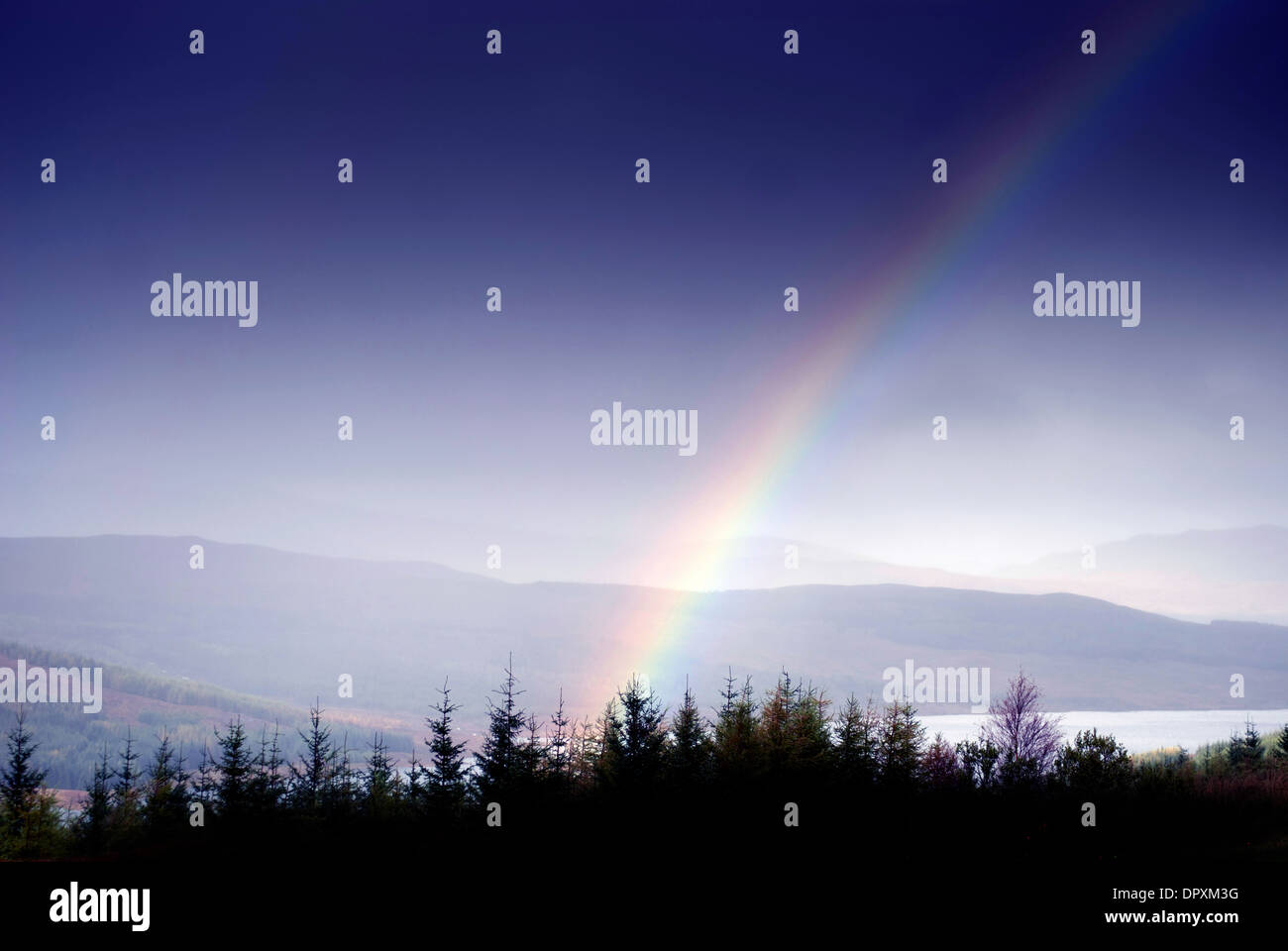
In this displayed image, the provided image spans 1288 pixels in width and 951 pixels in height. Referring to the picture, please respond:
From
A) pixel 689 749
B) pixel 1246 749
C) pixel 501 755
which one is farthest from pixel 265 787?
pixel 1246 749

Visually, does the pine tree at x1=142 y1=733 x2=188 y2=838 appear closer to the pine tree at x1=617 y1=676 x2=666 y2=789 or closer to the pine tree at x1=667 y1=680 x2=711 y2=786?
the pine tree at x1=617 y1=676 x2=666 y2=789

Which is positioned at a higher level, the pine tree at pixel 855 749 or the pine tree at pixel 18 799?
the pine tree at pixel 855 749

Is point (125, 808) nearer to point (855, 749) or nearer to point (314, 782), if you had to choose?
point (314, 782)

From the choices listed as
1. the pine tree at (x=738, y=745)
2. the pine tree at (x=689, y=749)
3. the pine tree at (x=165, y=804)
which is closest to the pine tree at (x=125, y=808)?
the pine tree at (x=165, y=804)

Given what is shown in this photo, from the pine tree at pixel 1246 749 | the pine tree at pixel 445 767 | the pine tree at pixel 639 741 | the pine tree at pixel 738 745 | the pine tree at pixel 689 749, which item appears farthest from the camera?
the pine tree at pixel 1246 749

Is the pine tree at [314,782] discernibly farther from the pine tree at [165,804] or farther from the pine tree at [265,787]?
the pine tree at [165,804]

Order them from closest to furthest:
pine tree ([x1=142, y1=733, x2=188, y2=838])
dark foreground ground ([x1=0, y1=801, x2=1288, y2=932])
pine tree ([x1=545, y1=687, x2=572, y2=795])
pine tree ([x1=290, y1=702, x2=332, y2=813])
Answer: dark foreground ground ([x1=0, y1=801, x2=1288, y2=932])
pine tree ([x1=545, y1=687, x2=572, y2=795])
pine tree ([x1=290, y1=702, x2=332, y2=813])
pine tree ([x1=142, y1=733, x2=188, y2=838])

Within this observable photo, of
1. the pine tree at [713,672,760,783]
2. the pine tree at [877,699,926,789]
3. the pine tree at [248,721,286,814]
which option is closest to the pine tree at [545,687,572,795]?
the pine tree at [713,672,760,783]

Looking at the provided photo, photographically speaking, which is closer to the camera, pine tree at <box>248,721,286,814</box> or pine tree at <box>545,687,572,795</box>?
pine tree at <box>545,687,572,795</box>
